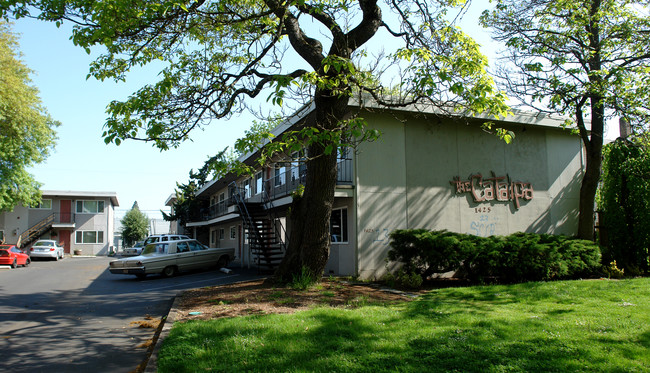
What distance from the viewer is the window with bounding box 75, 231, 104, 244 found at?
146ft

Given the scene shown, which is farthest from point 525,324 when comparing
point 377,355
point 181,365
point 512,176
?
point 512,176

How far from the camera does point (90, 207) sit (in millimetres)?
45281

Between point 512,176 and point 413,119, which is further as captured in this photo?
point 512,176

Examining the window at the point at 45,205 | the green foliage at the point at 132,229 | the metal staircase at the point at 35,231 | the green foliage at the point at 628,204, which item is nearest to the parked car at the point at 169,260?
the green foliage at the point at 628,204

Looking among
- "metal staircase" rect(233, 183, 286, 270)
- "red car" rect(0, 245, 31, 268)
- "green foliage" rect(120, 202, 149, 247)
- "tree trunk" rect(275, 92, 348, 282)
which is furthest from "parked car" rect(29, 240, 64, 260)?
"tree trunk" rect(275, 92, 348, 282)

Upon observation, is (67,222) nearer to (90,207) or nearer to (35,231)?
Result: (90,207)

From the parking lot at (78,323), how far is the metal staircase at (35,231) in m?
29.7

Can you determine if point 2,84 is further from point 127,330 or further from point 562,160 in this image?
point 562,160

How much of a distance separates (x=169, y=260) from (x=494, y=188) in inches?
512

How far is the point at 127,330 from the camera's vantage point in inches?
321

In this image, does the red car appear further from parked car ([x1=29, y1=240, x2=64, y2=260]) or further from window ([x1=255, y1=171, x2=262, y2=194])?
window ([x1=255, y1=171, x2=262, y2=194])

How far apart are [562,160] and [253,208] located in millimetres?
12814

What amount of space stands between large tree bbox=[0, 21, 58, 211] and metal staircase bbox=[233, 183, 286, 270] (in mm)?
17938

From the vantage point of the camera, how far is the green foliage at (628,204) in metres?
14.0
